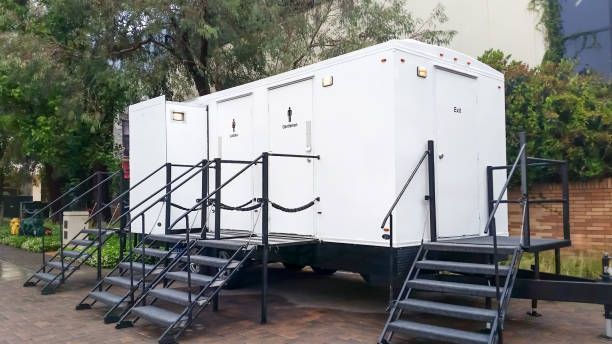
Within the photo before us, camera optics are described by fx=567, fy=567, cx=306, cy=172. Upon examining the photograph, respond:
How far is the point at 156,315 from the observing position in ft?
21.5

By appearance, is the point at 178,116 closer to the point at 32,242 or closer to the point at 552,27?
the point at 552,27

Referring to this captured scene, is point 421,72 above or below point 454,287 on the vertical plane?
above

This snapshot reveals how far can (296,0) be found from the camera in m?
14.0

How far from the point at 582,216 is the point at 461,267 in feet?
18.5

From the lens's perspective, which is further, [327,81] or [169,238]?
[169,238]

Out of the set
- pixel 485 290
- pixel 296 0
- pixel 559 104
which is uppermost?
pixel 296 0

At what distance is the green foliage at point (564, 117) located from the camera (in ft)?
33.4

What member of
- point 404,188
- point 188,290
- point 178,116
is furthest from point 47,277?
point 404,188

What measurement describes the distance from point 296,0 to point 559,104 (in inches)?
265

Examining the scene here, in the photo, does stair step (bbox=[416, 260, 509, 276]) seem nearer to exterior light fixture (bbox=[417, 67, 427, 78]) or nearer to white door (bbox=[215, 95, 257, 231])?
exterior light fixture (bbox=[417, 67, 427, 78])

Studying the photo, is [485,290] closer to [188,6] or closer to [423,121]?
[423,121]

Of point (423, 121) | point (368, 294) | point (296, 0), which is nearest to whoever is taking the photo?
point (423, 121)

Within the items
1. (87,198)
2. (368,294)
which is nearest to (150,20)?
(368,294)

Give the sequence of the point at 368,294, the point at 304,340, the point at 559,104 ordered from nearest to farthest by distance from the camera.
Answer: the point at 304,340, the point at 368,294, the point at 559,104
